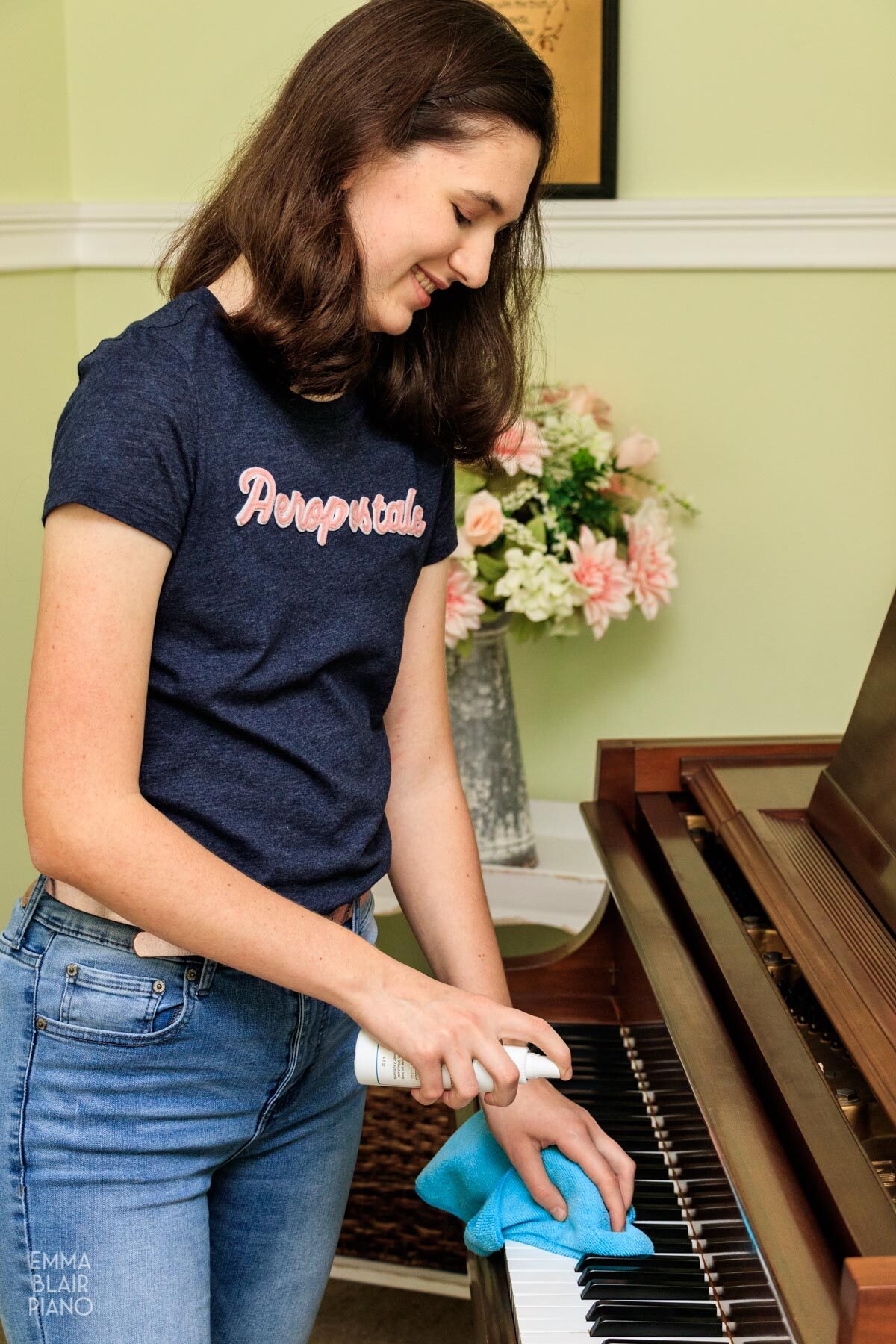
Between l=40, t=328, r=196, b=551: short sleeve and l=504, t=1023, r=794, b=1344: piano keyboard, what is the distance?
0.60 meters

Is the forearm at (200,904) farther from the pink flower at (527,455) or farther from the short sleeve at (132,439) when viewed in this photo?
the pink flower at (527,455)

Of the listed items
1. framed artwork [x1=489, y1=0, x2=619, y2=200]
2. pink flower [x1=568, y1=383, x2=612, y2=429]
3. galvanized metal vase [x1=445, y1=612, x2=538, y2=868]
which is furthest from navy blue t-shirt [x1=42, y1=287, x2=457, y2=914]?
framed artwork [x1=489, y1=0, x2=619, y2=200]

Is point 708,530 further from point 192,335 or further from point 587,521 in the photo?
point 192,335

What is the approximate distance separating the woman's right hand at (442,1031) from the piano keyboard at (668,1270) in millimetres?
204

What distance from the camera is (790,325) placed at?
2154 millimetres

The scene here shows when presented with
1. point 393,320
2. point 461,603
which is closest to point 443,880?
point 393,320

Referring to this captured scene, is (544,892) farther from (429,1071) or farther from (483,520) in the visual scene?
(429,1071)

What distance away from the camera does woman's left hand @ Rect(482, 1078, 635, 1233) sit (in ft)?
3.37

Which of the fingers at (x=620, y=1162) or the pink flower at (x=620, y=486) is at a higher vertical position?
the pink flower at (x=620, y=486)

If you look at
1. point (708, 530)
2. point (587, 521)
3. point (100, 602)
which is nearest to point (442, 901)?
point (100, 602)

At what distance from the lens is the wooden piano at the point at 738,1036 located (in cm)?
83

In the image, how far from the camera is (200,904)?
844 millimetres

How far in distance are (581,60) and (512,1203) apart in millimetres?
1706

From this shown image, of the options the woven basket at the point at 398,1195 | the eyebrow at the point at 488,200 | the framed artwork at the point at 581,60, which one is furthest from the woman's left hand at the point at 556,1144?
the framed artwork at the point at 581,60
